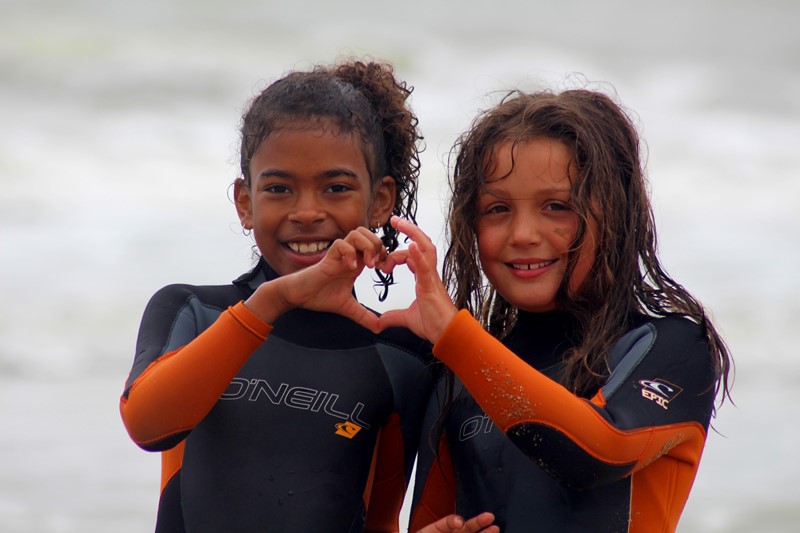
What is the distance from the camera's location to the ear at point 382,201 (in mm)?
4492

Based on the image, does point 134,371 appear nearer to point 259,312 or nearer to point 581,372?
point 259,312

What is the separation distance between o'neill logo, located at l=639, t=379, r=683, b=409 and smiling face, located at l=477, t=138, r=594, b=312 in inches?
20.5

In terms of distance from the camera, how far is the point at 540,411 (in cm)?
340

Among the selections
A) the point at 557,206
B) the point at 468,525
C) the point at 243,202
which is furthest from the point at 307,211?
the point at 468,525

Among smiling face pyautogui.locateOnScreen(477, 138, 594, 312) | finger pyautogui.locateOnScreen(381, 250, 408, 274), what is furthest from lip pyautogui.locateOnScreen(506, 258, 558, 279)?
finger pyautogui.locateOnScreen(381, 250, 408, 274)

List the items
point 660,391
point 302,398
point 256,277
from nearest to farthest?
point 660,391
point 302,398
point 256,277

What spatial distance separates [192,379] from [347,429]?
760mm

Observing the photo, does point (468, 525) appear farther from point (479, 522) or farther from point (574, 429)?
point (574, 429)

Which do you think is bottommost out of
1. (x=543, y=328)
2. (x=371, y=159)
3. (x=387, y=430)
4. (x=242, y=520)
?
(x=242, y=520)

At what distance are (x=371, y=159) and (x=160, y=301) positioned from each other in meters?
0.96

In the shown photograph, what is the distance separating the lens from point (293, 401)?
416cm

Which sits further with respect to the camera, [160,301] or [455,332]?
[160,301]

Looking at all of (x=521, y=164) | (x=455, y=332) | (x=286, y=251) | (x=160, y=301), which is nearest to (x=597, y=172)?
(x=521, y=164)

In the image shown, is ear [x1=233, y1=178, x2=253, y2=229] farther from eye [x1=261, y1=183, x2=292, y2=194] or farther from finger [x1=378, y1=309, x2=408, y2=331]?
finger [x1=378, y1=309, x2=408, y2=331]
